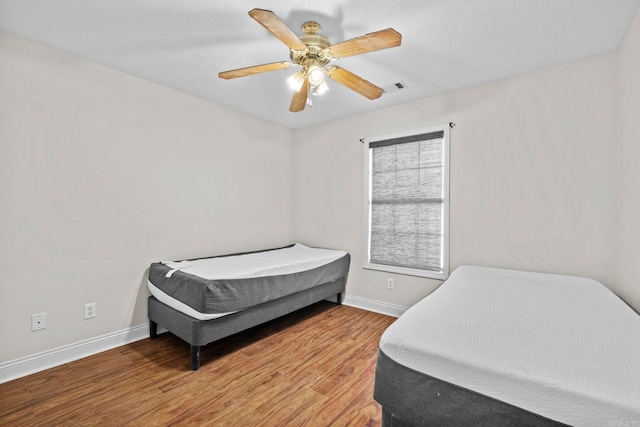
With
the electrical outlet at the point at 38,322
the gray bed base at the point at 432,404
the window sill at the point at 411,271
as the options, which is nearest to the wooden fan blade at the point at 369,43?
the gray bed base at the point at 432,404

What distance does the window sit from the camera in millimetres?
2943

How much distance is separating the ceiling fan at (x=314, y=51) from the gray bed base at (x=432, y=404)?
1601 millimetres

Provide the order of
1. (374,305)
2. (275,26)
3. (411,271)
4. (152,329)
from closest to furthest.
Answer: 1. (275,26)
2. (152,329)
3. (411,271)
4. (374,305)

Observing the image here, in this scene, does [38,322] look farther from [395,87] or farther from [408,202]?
[395,87]

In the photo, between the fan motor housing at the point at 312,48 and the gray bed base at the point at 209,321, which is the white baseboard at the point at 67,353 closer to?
the gray bed base at the point at 209,321

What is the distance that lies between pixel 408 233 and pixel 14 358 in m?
3.46

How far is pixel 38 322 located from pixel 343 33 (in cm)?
304

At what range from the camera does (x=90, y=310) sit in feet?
7.63

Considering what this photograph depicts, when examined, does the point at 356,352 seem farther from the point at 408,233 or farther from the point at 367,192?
the point at 367,192

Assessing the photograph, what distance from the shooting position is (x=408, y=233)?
3.16 m

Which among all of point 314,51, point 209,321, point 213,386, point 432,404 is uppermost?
point 314,51

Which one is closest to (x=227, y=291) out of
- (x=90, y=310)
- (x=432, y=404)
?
(x=90, y=310)

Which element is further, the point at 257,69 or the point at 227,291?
the point at 227,291

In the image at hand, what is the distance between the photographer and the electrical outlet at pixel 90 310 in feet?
7.56
